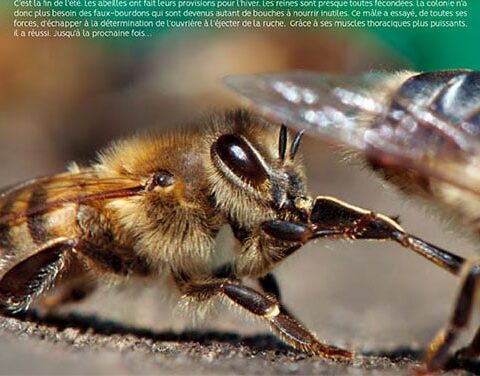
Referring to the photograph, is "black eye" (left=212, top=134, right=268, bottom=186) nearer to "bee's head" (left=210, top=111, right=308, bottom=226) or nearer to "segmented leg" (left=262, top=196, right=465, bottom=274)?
"bee's head" (left=210, top=111, right=308, bottom=226)

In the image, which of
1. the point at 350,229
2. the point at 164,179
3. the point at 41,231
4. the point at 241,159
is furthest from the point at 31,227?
the point at 350,229

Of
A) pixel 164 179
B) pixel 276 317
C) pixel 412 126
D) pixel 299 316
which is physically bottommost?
pixel 299 316

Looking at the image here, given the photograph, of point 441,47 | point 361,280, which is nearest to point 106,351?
point 361,280

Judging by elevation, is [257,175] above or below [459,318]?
above

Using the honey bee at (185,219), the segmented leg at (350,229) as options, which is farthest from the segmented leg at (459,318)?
the honey bee at (185,219)

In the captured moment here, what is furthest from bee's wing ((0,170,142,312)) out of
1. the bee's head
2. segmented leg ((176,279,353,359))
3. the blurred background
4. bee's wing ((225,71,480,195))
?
the blurred background

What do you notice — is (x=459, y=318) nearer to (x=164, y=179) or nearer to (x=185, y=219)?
(x=185, y=219)
